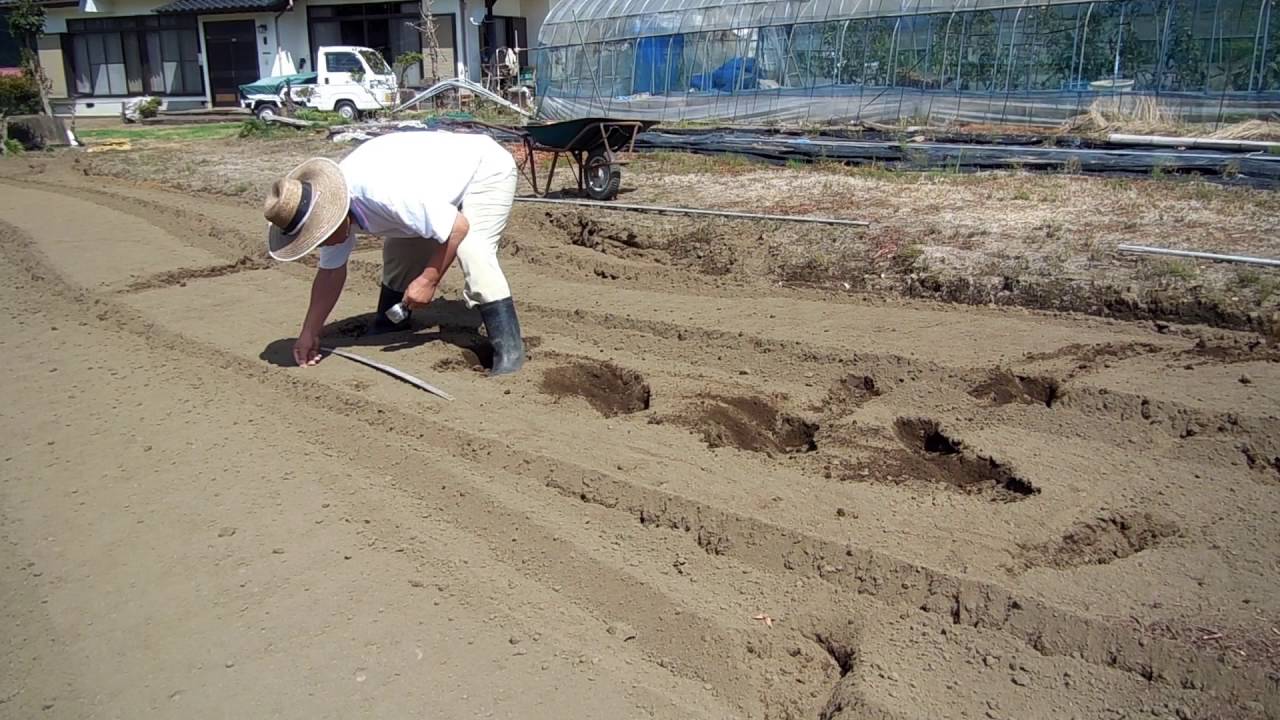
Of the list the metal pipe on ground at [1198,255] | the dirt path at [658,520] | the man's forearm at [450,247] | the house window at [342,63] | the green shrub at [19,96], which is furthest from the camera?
the house window at [342,63]

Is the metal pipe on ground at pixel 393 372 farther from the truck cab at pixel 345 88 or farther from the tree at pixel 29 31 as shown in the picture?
the tree at pixel 29 31

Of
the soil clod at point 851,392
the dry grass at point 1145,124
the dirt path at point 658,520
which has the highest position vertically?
the dry grass at point 1145,124

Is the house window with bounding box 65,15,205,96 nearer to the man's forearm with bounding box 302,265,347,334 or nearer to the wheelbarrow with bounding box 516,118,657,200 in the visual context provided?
the wheelbarrow with bounding box 516,118,657,200

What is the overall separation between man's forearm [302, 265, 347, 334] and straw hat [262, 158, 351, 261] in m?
0.37

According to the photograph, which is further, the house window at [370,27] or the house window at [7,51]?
the house window at [7,51]

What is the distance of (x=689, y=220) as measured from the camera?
9070 millimetres

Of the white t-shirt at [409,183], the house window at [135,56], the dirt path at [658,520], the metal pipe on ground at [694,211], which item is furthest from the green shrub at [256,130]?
the white t-shirt at [409,183]

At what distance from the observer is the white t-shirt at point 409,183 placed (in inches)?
210

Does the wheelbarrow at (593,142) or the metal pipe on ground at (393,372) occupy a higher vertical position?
the wheelbarrow at (593,142)

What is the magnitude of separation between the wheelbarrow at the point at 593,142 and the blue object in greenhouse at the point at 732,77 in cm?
847

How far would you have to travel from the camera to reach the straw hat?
5.13 metres

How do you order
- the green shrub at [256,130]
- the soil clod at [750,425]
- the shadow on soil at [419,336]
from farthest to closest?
the green shrub at [256,130] → the shadow on soil at [419,336] → the soil clod at [750,425]

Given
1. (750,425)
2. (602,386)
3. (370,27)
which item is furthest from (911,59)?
(370,27)

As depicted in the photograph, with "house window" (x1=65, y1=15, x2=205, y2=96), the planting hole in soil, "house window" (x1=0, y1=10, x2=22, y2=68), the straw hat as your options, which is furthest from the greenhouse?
"house window" (x1=0, y1=10, x2=22, y2=68)
